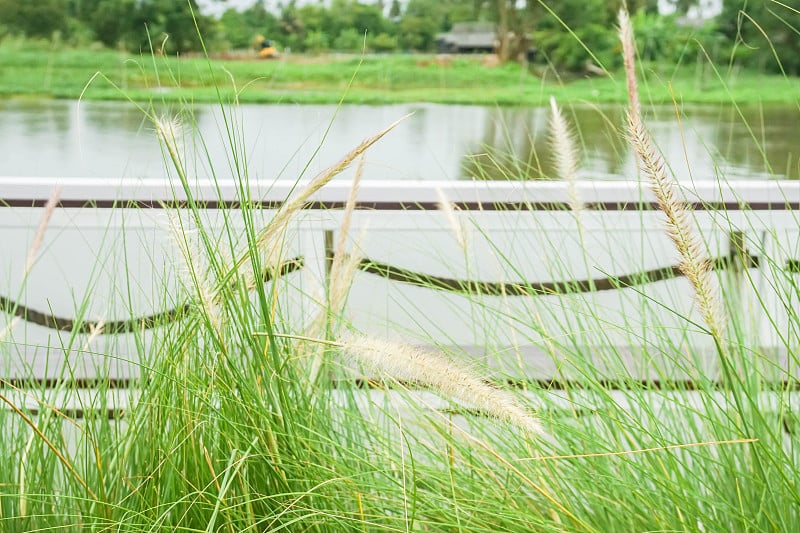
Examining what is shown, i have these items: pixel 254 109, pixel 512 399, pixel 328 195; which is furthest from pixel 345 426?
pixel 254 109

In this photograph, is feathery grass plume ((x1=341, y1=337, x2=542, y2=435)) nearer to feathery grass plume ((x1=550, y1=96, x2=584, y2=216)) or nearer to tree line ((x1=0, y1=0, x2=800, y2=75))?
feathery grass plume ((x1=550, y1=96, x2=584, y2=216))

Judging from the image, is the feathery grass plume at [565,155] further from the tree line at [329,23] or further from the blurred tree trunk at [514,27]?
the blurred tree trunk at [514,27]

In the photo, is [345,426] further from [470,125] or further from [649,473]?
[470,125]

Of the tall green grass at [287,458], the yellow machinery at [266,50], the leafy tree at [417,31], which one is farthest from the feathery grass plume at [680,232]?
the leafy tree at [417,31]

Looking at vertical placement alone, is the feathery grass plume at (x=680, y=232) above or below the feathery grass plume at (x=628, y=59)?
below

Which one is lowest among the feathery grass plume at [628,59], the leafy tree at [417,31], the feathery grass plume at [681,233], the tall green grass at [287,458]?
the tall green grass at [287,458]

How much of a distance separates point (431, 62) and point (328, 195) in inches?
687

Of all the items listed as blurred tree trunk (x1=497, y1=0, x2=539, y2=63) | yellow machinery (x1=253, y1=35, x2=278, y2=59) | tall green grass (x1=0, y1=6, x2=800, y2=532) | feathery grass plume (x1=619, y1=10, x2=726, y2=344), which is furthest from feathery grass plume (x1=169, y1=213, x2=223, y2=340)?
blurred tree trunk (x1=497, y1=0, x2=539, y2=63)

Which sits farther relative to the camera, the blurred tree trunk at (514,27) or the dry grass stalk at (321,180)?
the blurred tree trunk at (514,27)

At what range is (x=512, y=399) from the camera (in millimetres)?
457

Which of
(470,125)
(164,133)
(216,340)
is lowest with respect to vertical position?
(470,125)

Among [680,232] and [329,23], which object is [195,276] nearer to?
[680,232]

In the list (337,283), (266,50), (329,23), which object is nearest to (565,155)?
(337,283)

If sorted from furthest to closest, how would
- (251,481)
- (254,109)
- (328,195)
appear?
(254,109), (328,195), (251,481)
